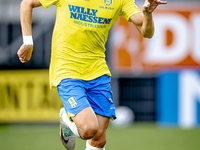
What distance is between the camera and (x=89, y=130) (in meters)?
3.93

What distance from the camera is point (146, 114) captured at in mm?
9688

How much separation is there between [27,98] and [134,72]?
2602mm

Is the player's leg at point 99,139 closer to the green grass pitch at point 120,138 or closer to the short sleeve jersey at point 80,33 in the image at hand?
the short sleeve jersey at point 80,33

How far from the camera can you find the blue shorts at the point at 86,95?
13.2ft

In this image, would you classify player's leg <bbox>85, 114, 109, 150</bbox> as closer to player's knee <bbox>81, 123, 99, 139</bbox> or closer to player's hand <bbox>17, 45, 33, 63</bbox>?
player's knee <bbox>81, 123, 99, 139</bbox>

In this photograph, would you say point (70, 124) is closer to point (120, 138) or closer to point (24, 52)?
point (24, 52)

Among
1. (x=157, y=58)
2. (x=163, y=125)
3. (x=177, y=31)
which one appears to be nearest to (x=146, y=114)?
(x=163, y=125)

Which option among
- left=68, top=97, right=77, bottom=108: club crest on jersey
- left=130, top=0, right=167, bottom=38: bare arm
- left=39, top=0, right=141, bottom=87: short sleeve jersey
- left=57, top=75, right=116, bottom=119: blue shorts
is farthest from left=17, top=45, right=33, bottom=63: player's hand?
left=130, top=0, right=167, bottom=38: bare arm

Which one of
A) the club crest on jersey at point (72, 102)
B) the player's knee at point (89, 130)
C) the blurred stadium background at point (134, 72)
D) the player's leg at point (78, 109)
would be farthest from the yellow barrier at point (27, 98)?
the player's knee at point (89, 130)

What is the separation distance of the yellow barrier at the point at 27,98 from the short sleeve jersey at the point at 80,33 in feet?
17.3

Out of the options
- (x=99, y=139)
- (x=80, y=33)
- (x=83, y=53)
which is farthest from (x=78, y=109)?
(x=80, y=33)

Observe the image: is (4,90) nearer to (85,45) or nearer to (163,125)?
(163,125)

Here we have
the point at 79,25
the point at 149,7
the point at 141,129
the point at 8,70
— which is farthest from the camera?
the point at 8,70

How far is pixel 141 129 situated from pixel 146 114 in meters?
0.83
